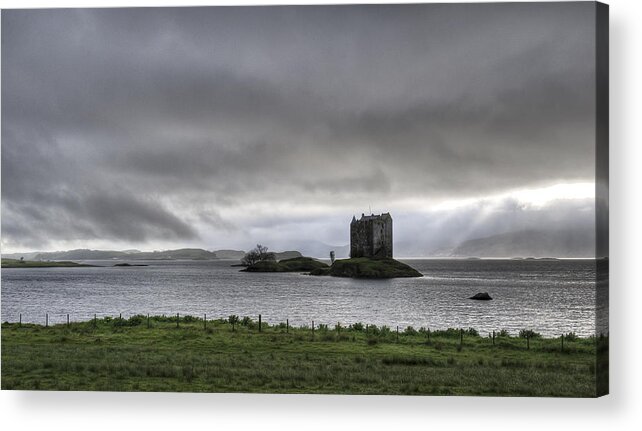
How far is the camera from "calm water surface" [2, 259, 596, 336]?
522 inches

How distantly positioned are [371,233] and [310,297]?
6.94 ft

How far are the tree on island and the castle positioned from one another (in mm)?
2076

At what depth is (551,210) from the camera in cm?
1292

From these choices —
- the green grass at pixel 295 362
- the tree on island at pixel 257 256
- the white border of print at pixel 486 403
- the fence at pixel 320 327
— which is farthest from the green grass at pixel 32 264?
the tree on island at pixel 257 256

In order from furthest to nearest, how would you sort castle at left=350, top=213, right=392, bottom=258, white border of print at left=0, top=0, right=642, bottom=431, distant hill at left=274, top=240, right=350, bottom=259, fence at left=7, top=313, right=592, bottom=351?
distant hill at left=274, top=240, right=350, bottom=259 → castle at left=350, top=213, right=392, bottom=258 → fence at left=7, top=313, right=592, bottom=351 → white border of print at left=0, top=0, right=642, bottom=431

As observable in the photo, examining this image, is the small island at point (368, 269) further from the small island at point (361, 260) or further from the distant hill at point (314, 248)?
the distant hill at point (314, 248)

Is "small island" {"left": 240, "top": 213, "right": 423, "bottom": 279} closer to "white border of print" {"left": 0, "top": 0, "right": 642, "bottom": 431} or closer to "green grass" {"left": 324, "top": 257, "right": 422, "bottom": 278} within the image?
"green grass" {"left": 324, "top": 257, "right": 422, "bottom": 278}

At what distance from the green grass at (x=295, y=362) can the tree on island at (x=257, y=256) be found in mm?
1788

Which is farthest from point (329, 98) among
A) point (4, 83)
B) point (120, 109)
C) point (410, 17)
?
point (4, 83)

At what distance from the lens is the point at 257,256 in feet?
49.1

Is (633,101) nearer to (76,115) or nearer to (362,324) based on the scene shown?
(362,324)

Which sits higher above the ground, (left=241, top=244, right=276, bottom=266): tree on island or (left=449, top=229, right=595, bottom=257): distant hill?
(left=449, top=229, right=595, bottom=257): distant hill

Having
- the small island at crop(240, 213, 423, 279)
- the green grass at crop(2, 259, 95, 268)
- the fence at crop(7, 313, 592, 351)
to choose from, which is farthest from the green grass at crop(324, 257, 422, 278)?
the green grass at crop(2, 259, 95, 268)

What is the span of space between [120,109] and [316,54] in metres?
4.83
